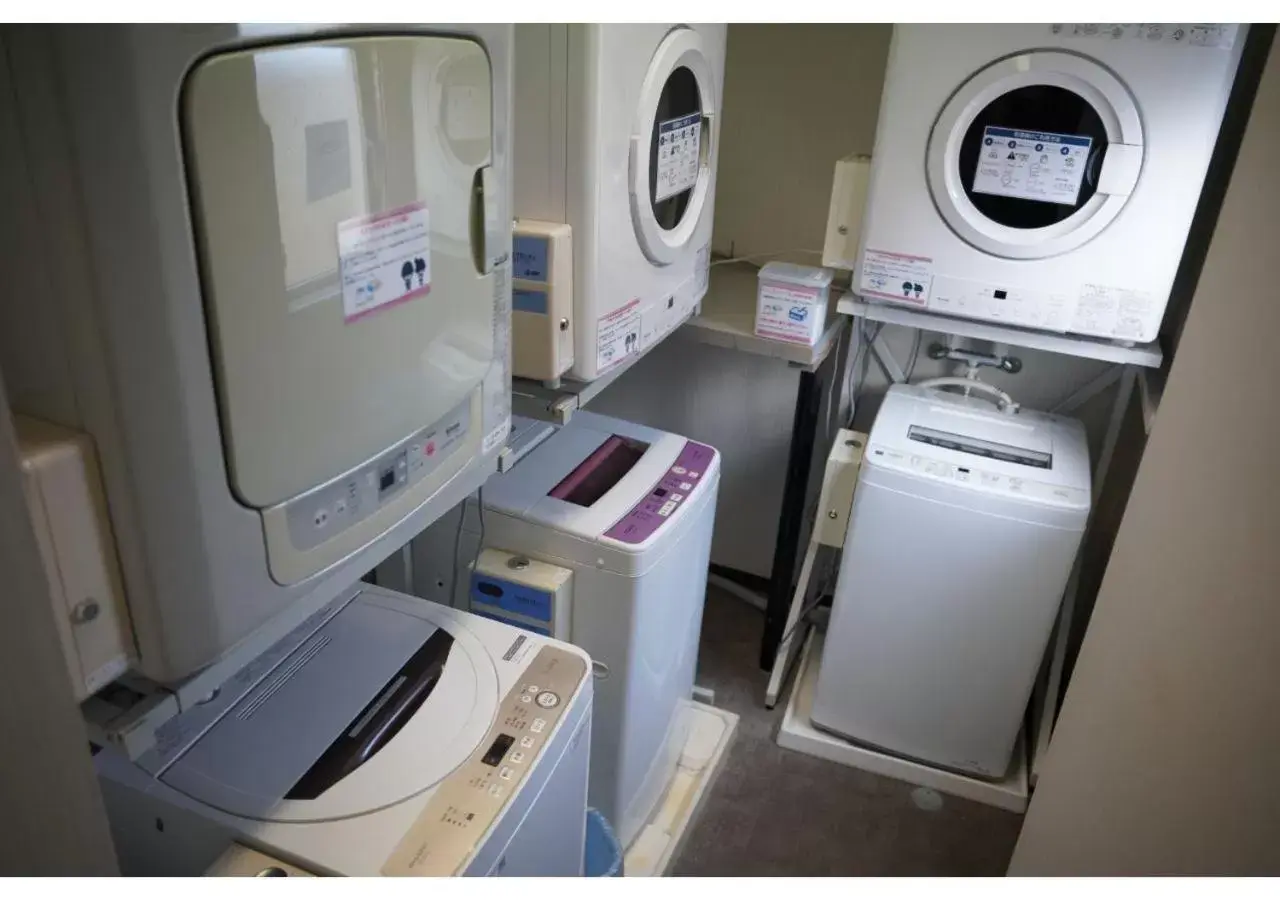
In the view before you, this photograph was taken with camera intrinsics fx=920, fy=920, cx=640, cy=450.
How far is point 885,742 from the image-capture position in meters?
2.22

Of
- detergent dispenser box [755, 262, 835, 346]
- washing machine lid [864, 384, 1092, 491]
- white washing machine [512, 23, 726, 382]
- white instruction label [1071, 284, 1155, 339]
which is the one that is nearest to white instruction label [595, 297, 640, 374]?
white washing machine [512, 23, 726, 382]

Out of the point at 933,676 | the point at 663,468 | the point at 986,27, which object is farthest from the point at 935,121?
the point at 933,676

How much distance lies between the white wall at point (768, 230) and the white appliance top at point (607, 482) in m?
0.75

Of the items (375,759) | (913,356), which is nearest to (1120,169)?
(913,356)

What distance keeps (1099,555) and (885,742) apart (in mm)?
691

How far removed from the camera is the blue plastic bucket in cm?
167

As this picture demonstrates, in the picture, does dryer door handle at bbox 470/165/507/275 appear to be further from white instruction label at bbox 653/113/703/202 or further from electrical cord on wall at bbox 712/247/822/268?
electrical cord on wall at bbox 712/247/822/268

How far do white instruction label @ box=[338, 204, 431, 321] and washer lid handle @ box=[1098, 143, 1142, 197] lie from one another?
4.43ft

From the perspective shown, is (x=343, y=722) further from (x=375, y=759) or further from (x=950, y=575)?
(x=950, y=575)

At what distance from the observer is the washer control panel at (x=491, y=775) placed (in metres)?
1.01

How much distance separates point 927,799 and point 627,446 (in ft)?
3.69

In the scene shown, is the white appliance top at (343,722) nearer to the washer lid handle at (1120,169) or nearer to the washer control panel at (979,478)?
the washer control panel at (979,478)
